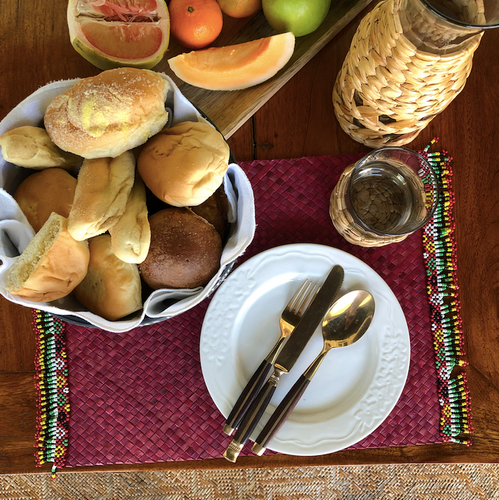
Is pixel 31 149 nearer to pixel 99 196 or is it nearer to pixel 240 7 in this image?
pixel 99 196

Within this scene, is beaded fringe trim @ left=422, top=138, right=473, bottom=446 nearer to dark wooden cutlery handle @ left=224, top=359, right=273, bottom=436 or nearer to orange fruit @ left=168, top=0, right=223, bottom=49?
dark wooden cutlery handle @ left=224, top=359, right=273, bottom=436

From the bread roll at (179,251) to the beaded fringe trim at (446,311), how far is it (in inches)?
15.3

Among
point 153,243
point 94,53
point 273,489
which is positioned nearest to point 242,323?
point 153,243

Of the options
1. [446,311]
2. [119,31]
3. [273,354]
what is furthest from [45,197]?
[446,311]

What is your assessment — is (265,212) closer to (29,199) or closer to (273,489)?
(29,199)

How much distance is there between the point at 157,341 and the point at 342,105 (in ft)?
1.62

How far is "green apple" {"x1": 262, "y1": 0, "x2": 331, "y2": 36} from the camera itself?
63 cm

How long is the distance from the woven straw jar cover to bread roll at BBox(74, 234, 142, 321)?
405 mm

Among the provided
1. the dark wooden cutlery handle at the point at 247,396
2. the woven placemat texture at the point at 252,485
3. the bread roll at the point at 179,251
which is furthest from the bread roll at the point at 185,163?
the woven placemat texture at the point at 252,485

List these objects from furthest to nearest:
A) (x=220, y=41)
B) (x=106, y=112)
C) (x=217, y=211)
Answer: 1. (x=220, y=41)
2. (x=217, y=211)
3. (x=106, y=112)

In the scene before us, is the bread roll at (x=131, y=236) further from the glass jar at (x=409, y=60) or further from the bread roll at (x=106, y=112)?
the glass jar at (x=409, y=60)

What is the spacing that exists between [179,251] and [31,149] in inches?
8.7

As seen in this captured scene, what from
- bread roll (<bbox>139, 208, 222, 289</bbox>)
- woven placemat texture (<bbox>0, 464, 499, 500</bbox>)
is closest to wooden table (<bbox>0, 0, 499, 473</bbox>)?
bread roll (<bbox>139, 208, 222, 289</bbox>)

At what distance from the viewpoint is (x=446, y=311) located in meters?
0.69
